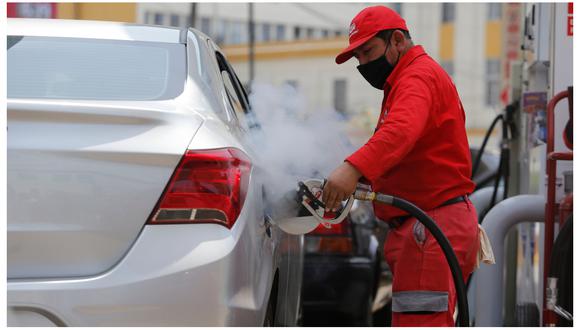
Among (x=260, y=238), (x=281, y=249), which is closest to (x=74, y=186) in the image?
(x=260, y=238)

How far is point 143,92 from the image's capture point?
2.89 meters

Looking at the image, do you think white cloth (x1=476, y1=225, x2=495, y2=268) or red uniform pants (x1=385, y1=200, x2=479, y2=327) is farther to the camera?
white cloth (x1=476, y1=225, x2=495, y2=268)

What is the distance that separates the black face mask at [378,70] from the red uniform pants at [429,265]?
1.99ft

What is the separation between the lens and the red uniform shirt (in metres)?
3.35

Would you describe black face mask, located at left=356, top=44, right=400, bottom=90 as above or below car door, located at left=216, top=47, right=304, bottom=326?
above

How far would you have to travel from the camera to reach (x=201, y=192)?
106 inches

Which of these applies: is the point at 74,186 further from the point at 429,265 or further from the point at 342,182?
the point at 429,265

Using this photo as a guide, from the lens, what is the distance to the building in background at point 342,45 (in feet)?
124

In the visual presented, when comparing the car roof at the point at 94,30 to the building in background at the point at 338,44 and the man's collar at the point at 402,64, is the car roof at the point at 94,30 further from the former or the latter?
the building in background at the point at 338,44

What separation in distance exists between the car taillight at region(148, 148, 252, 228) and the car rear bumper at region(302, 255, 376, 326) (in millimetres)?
2648

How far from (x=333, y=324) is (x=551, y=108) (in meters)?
2.18

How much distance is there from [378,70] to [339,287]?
2011 millimetres

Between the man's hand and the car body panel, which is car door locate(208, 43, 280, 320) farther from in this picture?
the car body panel

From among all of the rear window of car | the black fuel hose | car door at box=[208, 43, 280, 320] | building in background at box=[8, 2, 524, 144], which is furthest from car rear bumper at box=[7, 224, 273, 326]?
building in background at box=[8, 2, 524, 144]
